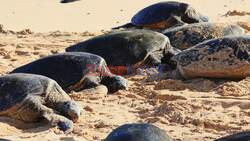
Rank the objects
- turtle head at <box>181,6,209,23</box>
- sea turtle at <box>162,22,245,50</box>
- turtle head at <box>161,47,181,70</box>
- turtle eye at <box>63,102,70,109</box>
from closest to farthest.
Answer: turtle eye at <box>63,102,70,109</box> < turtle head at <box>161,47,181,70</box> < sea turtle at <box>162,22,245,50</box> < turtle head at <box>181,6,209,23</box>

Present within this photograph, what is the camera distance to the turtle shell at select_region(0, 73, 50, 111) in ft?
18.6

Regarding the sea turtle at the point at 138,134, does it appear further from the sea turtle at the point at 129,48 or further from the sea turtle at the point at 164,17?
the sea turtle at the point at 164,17

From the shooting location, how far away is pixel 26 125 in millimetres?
5660

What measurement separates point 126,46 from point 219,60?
1.48 meters

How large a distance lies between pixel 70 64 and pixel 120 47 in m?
1.29

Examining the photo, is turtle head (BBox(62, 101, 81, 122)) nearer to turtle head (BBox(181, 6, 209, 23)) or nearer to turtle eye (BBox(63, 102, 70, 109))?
turtle eye (BBox(63, 102, 70, 109))

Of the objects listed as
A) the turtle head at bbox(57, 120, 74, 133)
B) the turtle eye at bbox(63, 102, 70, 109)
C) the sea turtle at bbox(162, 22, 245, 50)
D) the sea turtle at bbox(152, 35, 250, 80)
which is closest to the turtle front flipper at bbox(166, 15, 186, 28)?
the sea turtle at bbox(162, 22, 245, 50)

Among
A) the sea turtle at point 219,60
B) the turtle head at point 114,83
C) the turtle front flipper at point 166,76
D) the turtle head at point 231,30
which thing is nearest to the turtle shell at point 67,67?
the turtle head at point 114,83

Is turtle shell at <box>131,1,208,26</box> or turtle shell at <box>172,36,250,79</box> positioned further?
turtle shell at <box>131,1,208,26</box>

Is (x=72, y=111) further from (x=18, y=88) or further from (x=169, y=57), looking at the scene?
(x=169, y=57)

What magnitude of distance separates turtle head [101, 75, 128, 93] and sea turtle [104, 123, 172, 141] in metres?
2.62

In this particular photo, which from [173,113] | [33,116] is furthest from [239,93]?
[33,116]

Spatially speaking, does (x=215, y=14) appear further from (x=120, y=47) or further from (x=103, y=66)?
(x=103, y=66)

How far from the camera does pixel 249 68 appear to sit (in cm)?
691
